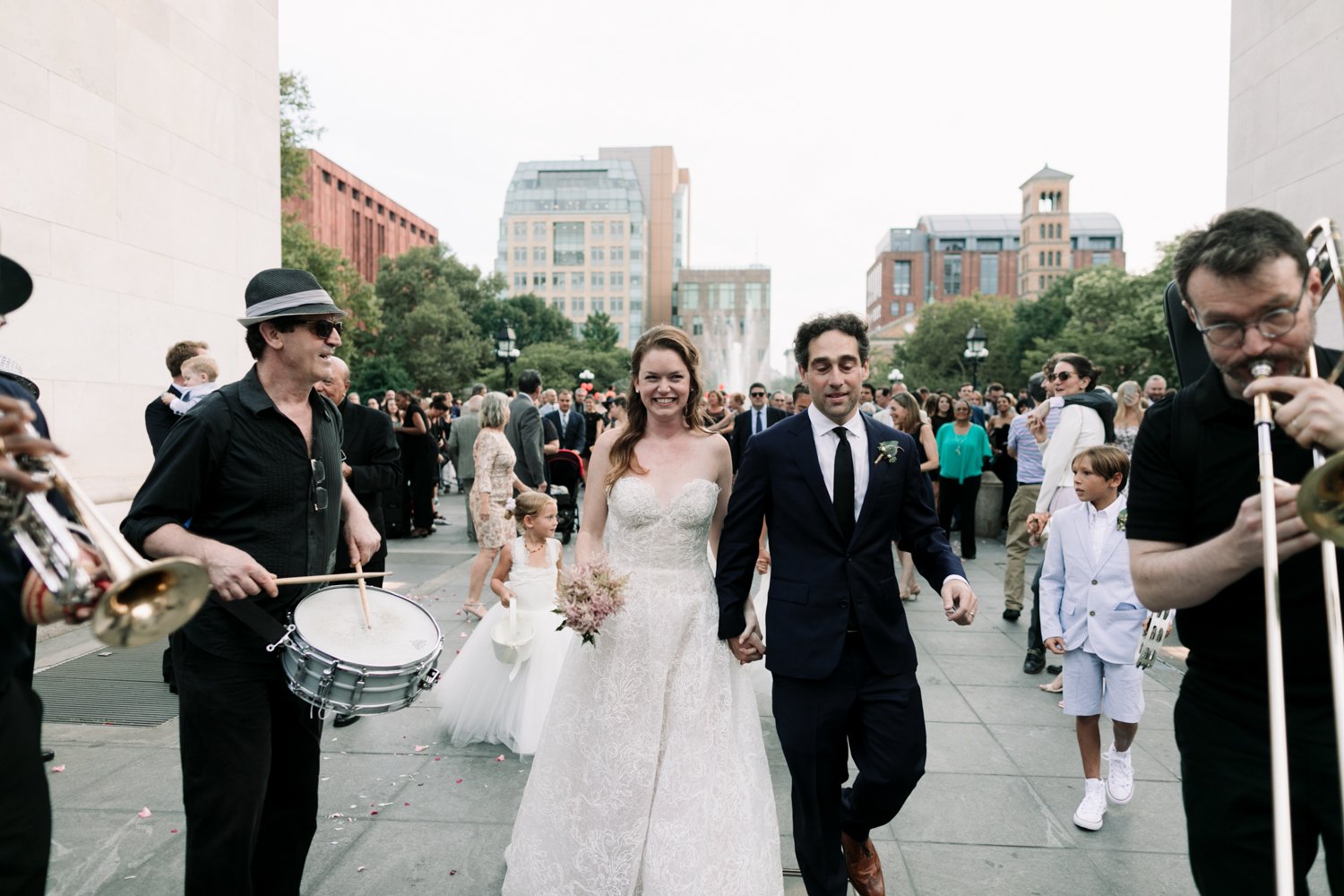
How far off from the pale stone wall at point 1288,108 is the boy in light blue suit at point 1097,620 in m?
4.91

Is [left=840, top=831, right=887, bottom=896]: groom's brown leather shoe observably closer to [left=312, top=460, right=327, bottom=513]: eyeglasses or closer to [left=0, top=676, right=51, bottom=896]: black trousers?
[left=312, top=460, right=327, bottom=513]: eyeglasses

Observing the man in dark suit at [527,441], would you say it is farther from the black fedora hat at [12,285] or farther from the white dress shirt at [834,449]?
the black fedora hat at [12,285]

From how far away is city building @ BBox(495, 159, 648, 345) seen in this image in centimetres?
12875

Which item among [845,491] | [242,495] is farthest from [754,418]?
[242,495]

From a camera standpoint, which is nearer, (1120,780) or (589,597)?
(589,597)

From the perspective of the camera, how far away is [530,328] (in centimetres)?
8938

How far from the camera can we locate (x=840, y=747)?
11.2 ft

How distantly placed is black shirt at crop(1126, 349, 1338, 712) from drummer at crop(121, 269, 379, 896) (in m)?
2.45

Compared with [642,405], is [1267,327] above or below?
above

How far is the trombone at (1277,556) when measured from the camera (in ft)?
4.96

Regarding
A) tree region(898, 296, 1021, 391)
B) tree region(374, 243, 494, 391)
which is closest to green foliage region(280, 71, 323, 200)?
tree region(374, 243, 494, 391)

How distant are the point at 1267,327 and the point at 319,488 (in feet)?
9.30

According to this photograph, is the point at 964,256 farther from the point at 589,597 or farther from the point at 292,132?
the point at 589,597

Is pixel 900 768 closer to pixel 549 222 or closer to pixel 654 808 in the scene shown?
pixel 654 808
